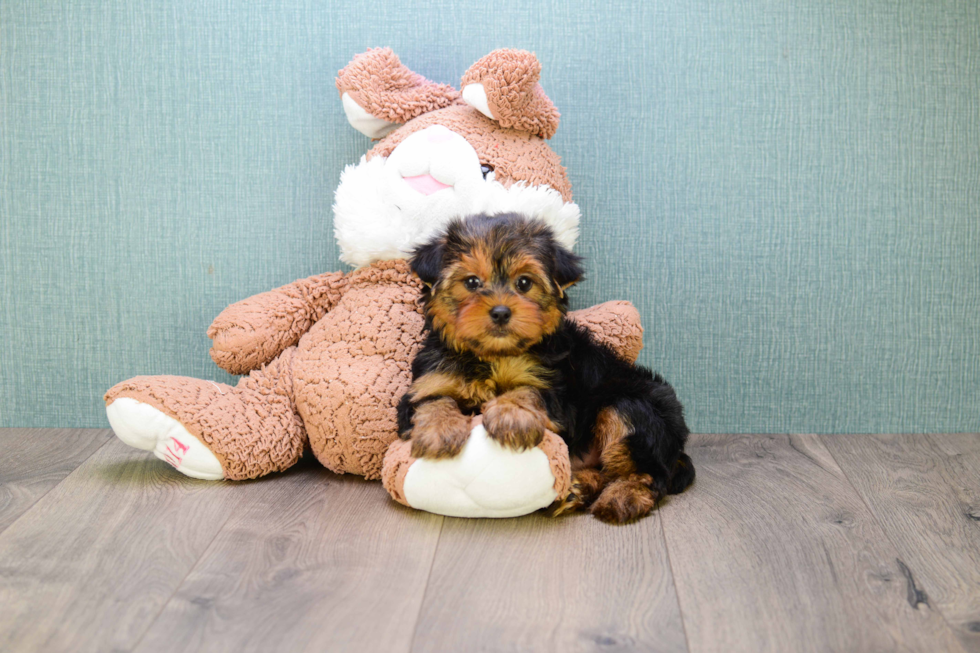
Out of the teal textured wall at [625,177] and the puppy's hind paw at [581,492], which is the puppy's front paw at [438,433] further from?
the teal textured wall at [625,177]

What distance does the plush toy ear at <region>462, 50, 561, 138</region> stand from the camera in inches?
85.0

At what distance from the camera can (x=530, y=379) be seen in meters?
2.01

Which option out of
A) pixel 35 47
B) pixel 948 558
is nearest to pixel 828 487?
pixel 948 558

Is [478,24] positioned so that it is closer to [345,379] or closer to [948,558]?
[345,379]

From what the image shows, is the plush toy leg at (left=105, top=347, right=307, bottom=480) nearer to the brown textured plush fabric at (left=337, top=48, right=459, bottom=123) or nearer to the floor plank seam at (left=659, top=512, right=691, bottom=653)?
the brown textured plush fabric at (left=337, top=48, right=459, bottom=123)

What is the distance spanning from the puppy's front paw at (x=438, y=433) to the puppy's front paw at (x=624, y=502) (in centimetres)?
41

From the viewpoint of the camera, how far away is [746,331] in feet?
8.77

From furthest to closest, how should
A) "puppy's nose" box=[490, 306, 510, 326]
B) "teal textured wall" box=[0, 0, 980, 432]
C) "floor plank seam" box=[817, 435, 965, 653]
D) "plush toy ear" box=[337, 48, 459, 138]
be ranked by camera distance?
1. "teal textured wall" box=[0, 0, 980, 432]
2. "plush toy ear" box=[337, 48, 459, 138]
3. "puppy's nose" box=[490, 306, 510, 326]
4. "floor plank seam" box=[817, 435, 965, 653]

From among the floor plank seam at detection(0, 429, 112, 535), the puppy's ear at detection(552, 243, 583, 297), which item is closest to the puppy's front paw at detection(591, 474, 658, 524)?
the puppy's ear at detection(552, 243, 583, 297)

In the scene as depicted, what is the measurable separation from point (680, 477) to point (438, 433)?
75cm

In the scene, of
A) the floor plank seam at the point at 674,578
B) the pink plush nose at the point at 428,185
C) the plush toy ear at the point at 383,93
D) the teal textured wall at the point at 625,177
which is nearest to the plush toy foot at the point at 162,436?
the teal textured wall at the point at 625,177

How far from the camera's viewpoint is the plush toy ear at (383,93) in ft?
7.56

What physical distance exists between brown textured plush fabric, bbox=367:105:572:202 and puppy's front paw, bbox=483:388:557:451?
674 millimetres

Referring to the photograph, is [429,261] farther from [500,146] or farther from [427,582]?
[427,582]
